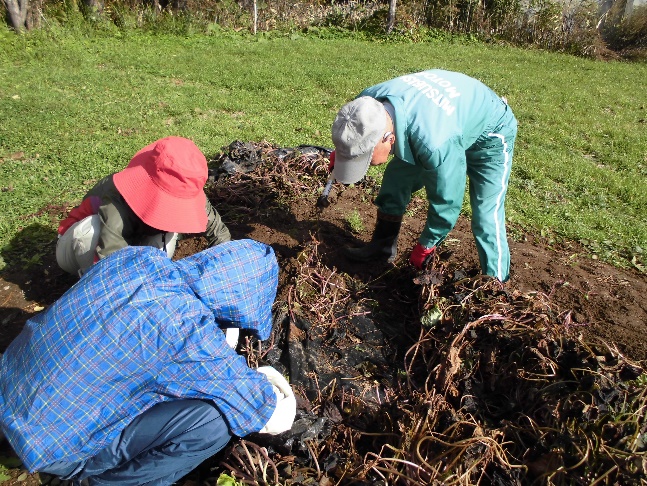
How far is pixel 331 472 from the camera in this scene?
212 cm

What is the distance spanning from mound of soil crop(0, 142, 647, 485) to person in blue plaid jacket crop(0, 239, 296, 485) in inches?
11.8

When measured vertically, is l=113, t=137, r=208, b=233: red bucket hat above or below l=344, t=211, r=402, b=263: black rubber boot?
above

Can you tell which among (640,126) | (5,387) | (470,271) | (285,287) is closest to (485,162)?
(470,271)

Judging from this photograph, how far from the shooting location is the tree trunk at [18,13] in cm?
784

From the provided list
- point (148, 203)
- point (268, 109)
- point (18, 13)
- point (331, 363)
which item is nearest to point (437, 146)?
point (331, 363)

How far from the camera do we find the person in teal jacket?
2363 millimetres

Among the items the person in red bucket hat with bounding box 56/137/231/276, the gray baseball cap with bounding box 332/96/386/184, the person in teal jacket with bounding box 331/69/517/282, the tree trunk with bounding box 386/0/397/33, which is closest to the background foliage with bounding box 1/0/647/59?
the tree trunk with bounding box 386/0/397/33

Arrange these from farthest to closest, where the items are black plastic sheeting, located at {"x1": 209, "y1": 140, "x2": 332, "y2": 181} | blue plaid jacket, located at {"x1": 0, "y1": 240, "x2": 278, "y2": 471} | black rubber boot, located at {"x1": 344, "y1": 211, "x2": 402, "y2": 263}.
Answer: black plastic sheeting, located at {"x1": 209, "y1": 140, "x2": 332, "y2": 181}
black rubber boot, located at {"x1": 344, "y1": 211, "x2": 402, "y2": 263}
blue plaid jacket, located at {"x1": 0, "y1": 240, "x2": 278, "y2": 471}

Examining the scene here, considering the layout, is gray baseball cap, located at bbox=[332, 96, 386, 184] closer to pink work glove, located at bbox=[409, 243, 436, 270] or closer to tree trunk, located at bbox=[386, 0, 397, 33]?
A: pink work glove, located at bbox=[409, 243, 436, 270]

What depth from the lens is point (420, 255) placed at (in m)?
3.05

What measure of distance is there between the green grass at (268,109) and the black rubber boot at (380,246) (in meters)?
1.33

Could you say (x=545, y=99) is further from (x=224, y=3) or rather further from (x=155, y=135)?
(x=224, y=3)

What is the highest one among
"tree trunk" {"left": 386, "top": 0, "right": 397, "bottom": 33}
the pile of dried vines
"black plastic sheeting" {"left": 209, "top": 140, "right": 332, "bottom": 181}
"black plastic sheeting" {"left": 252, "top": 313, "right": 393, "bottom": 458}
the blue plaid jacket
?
"tree trunk" {"left": 386, "top": 0, "right": 397, "bottom": 33}

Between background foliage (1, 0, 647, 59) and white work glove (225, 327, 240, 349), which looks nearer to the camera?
white work glove (225, 327, 240, 349)
